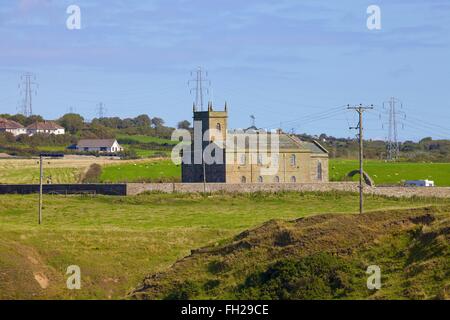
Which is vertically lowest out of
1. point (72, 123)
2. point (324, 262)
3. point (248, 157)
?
point (324, 262)

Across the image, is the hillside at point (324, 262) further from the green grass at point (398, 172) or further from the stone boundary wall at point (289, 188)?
the green grass at point (398, 172)

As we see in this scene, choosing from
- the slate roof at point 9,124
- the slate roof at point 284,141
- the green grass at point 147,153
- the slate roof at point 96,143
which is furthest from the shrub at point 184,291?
the slate roof at point 9,124

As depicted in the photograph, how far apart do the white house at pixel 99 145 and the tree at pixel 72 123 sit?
902 inches

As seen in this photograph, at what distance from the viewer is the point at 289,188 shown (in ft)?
268

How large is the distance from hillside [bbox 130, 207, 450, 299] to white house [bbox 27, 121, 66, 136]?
123 meters

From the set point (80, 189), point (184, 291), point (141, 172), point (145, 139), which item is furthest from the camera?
point (145, 139)

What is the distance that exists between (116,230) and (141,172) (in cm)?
5308

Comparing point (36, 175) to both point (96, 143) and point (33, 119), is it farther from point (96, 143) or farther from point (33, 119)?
point (33, 119)

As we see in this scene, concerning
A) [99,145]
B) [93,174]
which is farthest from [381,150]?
[93,174]

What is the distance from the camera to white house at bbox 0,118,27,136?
167m

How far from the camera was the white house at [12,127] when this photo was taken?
167125 mm

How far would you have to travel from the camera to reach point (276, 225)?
45.2 metres

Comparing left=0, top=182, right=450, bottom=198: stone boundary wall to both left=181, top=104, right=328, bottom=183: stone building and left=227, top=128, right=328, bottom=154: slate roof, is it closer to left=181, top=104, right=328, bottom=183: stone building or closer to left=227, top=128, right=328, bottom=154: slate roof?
left=181, top=104, right=328, bottom=183: stone building
